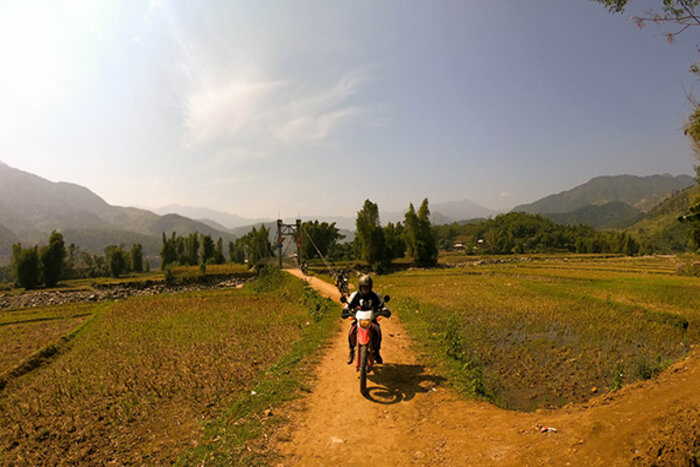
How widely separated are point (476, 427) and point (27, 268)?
74.9 metres

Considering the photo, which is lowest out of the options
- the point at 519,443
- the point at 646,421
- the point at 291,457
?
the point at 291,457

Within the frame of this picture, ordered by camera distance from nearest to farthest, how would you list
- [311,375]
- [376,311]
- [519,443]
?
[519,443]
[376,311]
[311,375]

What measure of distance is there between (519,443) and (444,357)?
4728 millimetres

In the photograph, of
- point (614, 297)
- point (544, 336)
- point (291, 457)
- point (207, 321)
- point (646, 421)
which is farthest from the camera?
point (614, 297)

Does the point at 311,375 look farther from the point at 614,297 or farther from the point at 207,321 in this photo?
the point at 614,297

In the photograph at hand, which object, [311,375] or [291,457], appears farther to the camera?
[311,375]

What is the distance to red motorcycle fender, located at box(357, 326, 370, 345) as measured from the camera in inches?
273

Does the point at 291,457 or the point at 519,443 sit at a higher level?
the point at 519,443

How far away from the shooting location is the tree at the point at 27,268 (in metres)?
52.0

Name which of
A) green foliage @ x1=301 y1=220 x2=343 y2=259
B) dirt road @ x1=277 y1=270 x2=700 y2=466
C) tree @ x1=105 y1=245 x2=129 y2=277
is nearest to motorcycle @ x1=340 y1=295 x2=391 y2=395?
dirt road @ x1=277 y1=270 x2=700 y2=466

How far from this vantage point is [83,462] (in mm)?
6559

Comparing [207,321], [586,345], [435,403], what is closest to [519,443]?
[435,403]

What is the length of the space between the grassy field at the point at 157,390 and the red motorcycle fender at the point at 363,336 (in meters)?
2.14

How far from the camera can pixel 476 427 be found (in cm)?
533
